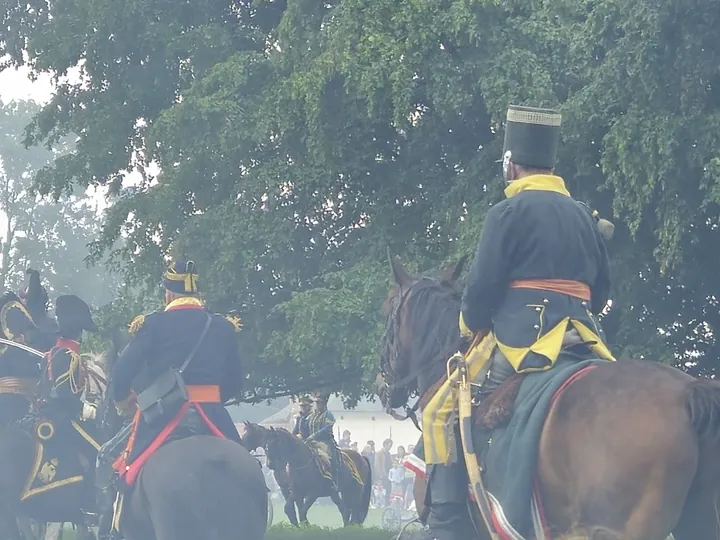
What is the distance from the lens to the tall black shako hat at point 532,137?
7207mm

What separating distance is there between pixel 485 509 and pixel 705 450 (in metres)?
1.25

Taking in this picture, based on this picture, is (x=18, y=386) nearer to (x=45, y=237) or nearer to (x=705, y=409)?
(x=705, y=409)

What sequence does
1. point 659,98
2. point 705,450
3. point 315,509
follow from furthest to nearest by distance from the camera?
point 315,509 → point 659,98 → point 705,450

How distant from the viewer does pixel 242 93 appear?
1572cm

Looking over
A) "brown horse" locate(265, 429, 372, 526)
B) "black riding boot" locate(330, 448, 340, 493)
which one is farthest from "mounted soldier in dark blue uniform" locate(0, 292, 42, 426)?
"black riding boot" locate(330, 448, 340, 493)

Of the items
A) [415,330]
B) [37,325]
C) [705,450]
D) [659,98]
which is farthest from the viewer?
[37,325]

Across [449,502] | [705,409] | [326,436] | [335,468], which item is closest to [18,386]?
[449,502]

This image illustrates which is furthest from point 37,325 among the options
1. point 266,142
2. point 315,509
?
point 315,509

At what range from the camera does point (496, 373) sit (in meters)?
7.13

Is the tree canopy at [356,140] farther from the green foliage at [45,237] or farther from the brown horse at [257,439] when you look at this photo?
the green foliage at [45,237]

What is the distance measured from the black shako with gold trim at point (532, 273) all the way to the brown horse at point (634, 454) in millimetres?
470

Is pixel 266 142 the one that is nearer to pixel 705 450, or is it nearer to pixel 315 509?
pixel 705 450

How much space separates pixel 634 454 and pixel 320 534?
46.9 ft

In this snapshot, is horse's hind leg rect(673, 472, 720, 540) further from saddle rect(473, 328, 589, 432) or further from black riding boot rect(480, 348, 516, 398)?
black riding boot rect(480, 348, 516, 398)
